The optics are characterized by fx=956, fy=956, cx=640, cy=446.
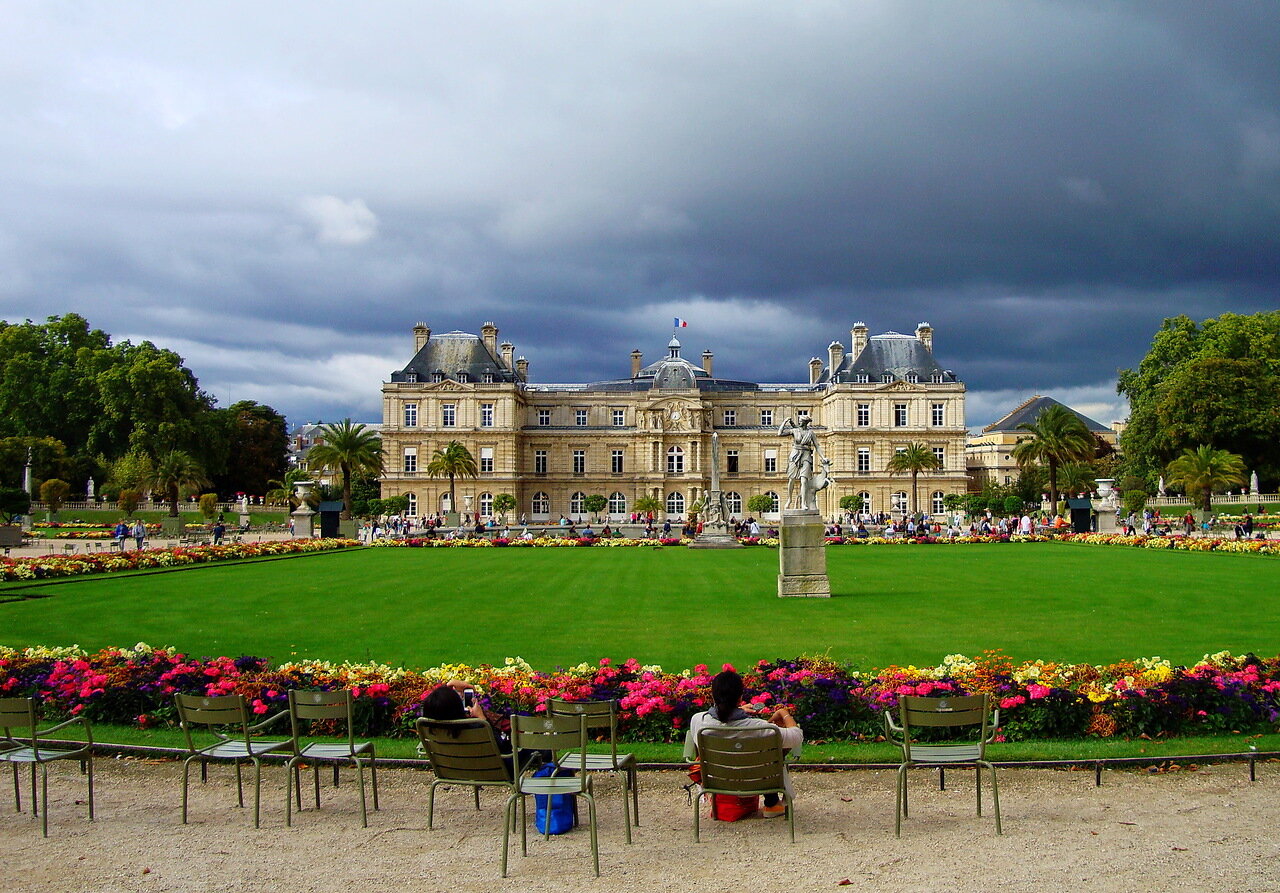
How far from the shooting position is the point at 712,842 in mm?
6965

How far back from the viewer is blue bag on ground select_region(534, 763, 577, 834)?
7.32 m

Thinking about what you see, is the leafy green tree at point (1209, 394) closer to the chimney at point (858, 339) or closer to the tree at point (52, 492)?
the chimney at point (858, 339)

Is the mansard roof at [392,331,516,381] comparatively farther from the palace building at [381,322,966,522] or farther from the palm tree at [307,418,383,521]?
the palm tree at [307,418,383,521]

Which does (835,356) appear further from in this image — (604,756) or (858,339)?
(604,756)

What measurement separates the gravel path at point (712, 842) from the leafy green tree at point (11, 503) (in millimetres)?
47986

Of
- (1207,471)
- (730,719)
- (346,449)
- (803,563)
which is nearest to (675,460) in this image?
(346,449)

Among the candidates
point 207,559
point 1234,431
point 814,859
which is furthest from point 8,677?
point 1234,431

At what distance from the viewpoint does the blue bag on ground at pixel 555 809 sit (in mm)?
7316

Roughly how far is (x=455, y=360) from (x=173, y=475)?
2523cm

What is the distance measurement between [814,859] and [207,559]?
3197 cm

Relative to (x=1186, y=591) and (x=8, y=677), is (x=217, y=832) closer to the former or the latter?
(x=8, y=677)

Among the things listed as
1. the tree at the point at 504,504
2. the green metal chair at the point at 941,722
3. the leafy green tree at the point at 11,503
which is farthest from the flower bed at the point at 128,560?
the tree at the point at 504,504

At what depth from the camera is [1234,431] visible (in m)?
57.8

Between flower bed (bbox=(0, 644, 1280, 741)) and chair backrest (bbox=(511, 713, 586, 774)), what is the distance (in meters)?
1.95
